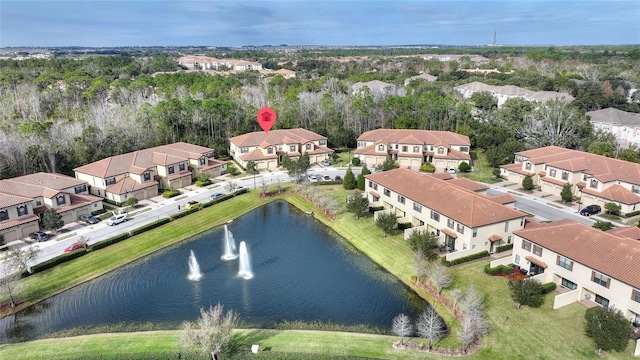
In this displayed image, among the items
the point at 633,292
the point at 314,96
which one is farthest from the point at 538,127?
the point at 633,292

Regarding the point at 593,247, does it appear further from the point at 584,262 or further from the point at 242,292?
the point at 242,292

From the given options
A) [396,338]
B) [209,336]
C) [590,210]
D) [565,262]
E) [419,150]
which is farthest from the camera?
[419,150]

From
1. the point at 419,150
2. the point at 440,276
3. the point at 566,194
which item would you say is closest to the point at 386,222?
the point at 440,276

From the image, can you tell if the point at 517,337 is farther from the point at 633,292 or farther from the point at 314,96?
the point at 314,96

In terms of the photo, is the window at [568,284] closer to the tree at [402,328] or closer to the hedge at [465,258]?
the hedge at [465,258]

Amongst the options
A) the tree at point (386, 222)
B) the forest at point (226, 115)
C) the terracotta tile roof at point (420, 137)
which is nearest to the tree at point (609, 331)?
the tree at point (386, 222)

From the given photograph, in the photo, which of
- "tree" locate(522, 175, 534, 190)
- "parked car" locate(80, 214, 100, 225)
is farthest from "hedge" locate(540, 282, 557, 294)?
"parked car" locate(80, 214, 100, 225)
